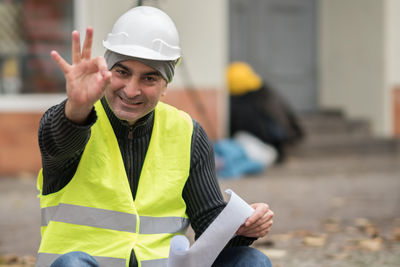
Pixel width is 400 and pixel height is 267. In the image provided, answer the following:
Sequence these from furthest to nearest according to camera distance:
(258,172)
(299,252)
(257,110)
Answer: (257,110) < (258,172) < (299,252)

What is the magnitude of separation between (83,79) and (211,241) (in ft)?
2.30

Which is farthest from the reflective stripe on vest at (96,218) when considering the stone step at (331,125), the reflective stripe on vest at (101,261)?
the stone step at (331,125)

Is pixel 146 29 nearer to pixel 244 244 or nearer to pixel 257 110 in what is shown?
pixel 244 244

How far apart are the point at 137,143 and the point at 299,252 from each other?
89.1 inches

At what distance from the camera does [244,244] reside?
2.58m

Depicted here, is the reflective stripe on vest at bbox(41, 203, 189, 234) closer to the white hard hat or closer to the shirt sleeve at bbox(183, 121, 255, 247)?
the shirt sleeve at bbox(183, 121, 255, 247)

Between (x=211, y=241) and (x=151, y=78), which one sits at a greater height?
(x=151, y=78)

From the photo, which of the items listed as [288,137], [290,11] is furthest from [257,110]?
[290,11]

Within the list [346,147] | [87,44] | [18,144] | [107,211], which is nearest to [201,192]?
[107,211]

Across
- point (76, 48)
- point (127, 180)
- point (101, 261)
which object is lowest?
point (101, 261)

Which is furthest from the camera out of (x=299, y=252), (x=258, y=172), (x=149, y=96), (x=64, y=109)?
(x=258, y=172)

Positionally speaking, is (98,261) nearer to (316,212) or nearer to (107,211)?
(107,211)

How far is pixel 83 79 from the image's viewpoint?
2.16m

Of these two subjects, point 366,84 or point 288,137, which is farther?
point 366,84
